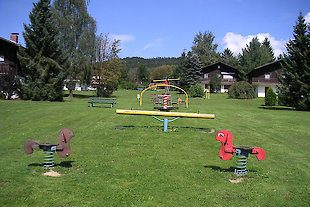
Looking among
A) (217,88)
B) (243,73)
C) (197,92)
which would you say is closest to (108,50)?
(197,92)

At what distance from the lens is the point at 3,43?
33125 millimetres

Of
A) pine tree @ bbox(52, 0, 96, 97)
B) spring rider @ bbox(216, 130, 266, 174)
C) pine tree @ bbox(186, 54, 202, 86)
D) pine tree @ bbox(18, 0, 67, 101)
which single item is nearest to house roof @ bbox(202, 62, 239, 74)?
pine tree @ bbox(186, 54, 202, 86)

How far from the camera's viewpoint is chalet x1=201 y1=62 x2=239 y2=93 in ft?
231

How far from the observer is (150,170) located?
24.9 feet

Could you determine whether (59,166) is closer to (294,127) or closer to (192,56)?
(294,127)

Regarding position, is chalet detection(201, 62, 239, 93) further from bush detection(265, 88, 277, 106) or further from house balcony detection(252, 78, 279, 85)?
bush detection(265, 88, 277, 106)

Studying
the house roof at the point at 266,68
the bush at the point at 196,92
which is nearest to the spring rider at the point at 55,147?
the bush at the point at 196,92

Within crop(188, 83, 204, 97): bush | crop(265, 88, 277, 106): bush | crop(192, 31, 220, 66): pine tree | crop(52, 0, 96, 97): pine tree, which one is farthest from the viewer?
crop(192, 31, 220, 66): pine tree

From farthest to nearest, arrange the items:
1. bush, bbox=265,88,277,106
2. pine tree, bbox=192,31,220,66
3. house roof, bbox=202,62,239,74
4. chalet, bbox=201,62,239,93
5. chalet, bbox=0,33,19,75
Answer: pine tree, bbox=192,31,220,66 < house roof, bbox=202,62,239,74 < chalet, bbox=201,62,239,93 < bush, bbox=265,88,277,106 < chalet, bbox=0,33,19,75

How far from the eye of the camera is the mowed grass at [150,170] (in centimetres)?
567

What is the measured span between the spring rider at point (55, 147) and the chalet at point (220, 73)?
64570 millimetres

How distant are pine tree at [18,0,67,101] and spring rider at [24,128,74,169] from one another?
24.5 meters

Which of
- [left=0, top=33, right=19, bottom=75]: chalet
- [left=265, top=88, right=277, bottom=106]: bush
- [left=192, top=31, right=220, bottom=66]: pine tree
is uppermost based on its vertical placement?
[left=192, top=31, right=220, bottom=66]: pine tree

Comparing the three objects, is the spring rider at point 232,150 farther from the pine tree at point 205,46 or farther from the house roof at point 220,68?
the pine tree at point 205,46
